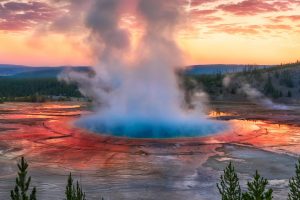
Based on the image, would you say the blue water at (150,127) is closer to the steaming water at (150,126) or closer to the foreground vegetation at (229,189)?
the steaming water at (150,126)

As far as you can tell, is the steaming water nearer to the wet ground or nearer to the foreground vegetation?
the wet ground

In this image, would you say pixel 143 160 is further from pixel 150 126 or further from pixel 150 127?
pixel 150 126

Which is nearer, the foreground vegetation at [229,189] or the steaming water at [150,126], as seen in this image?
the foreground vegetation at [229,189]

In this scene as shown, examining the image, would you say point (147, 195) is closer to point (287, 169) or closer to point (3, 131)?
point (287, 169)

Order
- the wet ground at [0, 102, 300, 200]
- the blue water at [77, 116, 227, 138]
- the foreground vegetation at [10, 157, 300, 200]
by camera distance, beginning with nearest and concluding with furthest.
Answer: the foreground vegetation at [10, 157, 300, 200] → the wet ground at [0, 102, 300, 200] → the blue water at [77, 116, 227, 138]

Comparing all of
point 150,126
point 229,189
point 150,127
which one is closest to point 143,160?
point 229,189

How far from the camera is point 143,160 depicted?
68.4ft

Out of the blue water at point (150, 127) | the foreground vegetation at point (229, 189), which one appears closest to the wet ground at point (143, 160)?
the blue water at point (150, 127)

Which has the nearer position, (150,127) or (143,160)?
(143,160)

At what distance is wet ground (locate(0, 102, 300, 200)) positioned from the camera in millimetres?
16094

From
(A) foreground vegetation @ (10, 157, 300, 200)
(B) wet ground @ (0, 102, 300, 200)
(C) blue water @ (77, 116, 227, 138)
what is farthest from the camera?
(C) blue water @ (77, 116, 227, 138)

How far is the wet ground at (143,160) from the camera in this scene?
16.1 meters

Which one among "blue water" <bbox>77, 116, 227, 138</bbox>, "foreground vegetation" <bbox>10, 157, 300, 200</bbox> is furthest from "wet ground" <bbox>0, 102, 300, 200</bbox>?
"foreground vegetation" <bbox>10, 157, 300, 200</bbox>

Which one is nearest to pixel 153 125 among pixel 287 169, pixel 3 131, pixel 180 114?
pixel 180 114
